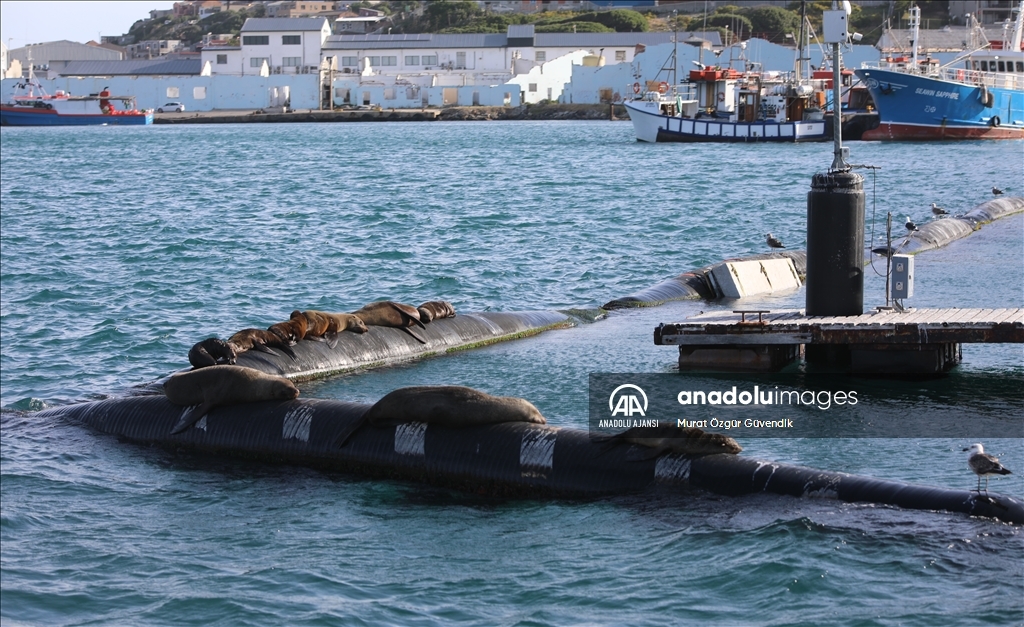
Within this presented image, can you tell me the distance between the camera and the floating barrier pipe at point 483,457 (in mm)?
8516

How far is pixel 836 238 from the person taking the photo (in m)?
12.4

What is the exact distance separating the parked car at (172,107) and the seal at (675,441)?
107096mm

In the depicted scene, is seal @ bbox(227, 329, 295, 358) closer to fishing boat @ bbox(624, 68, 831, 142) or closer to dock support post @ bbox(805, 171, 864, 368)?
dock support post @ bbox(805, 171, 864, 368)

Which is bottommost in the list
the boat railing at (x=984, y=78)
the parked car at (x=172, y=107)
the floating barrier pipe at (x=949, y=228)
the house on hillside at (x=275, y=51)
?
the floating barrier pipe at (x=949, y=228)

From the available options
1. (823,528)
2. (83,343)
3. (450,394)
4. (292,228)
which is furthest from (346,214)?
(823,528)

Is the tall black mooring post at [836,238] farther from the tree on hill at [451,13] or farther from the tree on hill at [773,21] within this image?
the tree on hill at [451,13]

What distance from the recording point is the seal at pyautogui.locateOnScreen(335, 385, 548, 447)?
9.77m

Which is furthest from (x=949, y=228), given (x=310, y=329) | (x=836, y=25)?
(x=310, y=329)

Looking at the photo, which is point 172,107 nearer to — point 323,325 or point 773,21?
point 773,21

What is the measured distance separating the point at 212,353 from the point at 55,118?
9702 cm

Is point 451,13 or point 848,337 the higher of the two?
point 451,13

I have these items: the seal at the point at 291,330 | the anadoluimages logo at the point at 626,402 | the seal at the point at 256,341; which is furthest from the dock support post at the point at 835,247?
the seal at the point at 256,341

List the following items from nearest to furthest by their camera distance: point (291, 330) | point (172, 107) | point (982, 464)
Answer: point (982, 464) < point (291, 330) < point (172, 107)

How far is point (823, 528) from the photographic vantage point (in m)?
8.08
